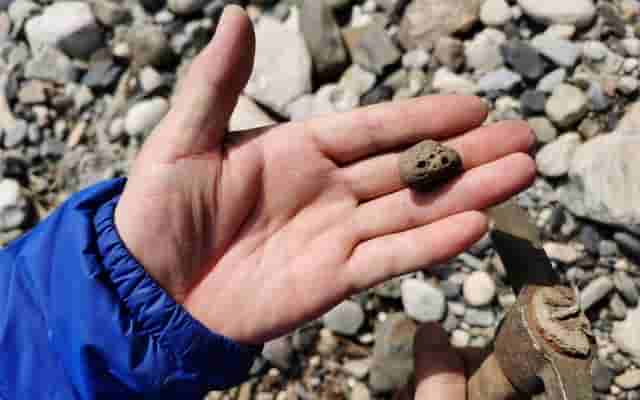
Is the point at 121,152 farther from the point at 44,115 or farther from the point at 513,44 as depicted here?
the point at 513,44

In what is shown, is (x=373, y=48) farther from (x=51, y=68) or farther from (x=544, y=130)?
(x=51, y=68)

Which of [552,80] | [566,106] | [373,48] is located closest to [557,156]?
[566,106]

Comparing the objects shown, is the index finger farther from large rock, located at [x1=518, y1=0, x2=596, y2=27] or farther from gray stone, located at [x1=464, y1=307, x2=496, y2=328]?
large rock, located at [x1=518, y1=0, x2=596, y2=27]

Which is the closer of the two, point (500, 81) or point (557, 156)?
point (557, 156)

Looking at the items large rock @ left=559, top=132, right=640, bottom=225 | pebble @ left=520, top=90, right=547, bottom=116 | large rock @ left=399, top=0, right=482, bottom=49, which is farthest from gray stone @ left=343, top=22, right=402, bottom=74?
large rock @ left=559, top=132, right=640, bottom=225

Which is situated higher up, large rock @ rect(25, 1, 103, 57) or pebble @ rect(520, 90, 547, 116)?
large rock @ rect(25, 1, 103, 57)

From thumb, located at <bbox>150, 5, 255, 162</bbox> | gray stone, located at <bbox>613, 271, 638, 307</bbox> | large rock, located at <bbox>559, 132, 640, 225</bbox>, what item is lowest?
gray stone, located at <bbox>613, 271, 638, 307</bbox>

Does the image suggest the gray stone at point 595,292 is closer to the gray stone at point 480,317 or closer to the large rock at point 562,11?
the gray stone at point 480,317
